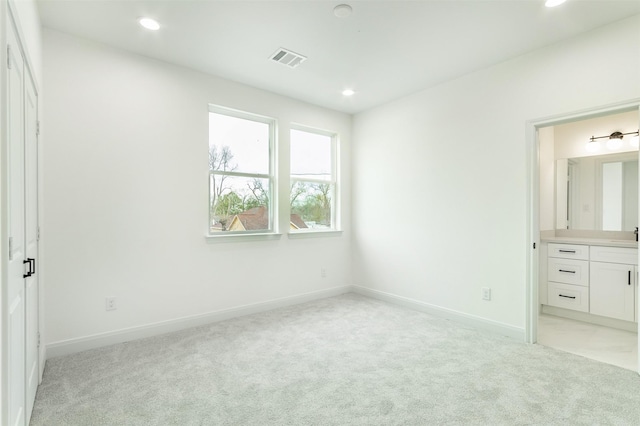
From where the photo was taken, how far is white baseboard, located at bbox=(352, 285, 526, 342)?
322 centimetres

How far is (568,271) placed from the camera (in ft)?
12.6

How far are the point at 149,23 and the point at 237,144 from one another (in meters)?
1.53

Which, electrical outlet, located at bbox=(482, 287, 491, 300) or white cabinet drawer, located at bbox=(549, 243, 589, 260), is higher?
white cabinet drawer, located at bbox=(549, 243, 589, 260)

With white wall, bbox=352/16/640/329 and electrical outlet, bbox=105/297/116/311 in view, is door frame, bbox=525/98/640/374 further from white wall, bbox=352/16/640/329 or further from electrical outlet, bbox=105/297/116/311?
electrical outlet, bbox=105/297/116/311

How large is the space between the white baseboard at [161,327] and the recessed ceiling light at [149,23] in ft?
8.84

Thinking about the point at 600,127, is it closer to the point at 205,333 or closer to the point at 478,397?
the point at 478,397

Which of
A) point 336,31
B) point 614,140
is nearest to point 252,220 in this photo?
point 336,31

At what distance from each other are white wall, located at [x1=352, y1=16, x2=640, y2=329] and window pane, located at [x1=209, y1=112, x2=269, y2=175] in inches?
60.6

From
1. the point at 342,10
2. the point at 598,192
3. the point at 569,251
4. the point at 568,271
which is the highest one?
the point at 342,10

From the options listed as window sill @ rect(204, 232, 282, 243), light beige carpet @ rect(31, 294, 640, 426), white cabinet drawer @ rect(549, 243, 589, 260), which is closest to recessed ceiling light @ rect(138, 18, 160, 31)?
window sill @ rect(204, 232, 282, 243)

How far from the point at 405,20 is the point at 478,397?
280 cm

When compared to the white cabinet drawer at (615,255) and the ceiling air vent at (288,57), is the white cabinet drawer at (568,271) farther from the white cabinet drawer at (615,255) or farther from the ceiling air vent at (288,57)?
the ceiling air vent at (288,57)

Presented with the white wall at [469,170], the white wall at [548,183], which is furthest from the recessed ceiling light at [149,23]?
the white wall at [548,183]

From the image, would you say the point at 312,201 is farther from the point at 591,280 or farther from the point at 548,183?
the point at 591,280
